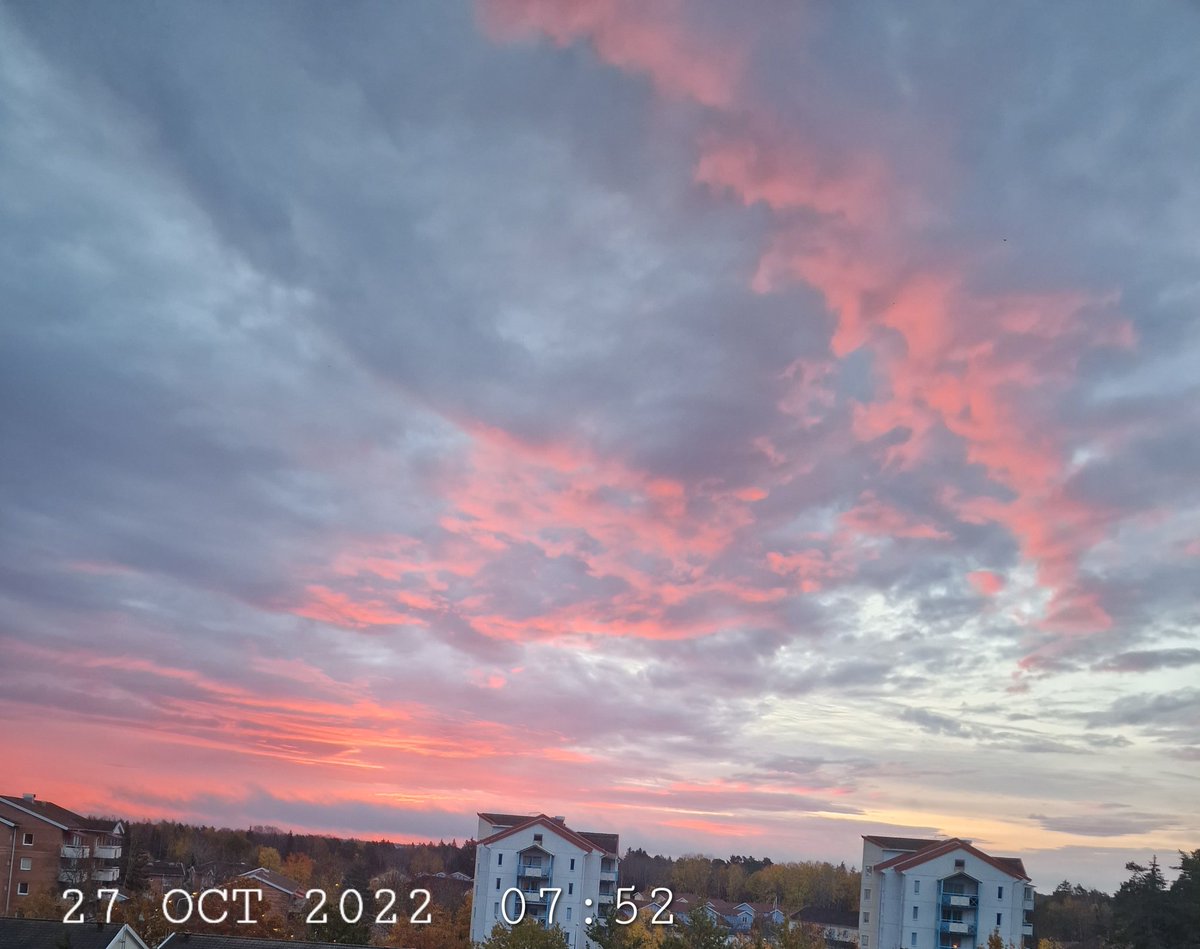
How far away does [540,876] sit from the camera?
256 feet

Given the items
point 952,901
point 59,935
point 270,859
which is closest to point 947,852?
point 952,901

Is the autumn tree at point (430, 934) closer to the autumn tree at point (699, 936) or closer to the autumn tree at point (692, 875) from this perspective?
the autumn tree at point (699, 936)

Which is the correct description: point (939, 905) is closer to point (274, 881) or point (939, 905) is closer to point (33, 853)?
point (274, 881)

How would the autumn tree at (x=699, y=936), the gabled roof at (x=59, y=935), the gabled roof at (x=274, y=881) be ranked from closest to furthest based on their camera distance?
the autumn tree at (x=699, y=936)
the gabled roof at (x=59, y=935)
the gabled roof at (x=274, y=881)

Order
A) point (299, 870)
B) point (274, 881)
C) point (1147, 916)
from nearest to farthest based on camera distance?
1. point (1147, 916)
2. point (274, 881)
3. point (299, 870)

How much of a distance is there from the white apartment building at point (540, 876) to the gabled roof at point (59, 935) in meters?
30.2

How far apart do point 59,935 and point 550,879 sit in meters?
37.6

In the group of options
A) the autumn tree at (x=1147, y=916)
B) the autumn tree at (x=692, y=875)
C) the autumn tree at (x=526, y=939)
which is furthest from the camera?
the autumn tree at (x=692, y=875)

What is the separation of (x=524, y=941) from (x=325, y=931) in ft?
44.3

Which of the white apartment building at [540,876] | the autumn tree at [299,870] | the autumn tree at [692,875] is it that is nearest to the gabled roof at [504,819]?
the white apartment building at [540,876]

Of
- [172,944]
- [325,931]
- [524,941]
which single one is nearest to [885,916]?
[524,941]

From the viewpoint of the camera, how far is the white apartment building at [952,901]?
239ft

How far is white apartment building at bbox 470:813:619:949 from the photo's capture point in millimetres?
76875

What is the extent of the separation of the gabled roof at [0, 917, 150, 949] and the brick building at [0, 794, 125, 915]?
29.6 metres
